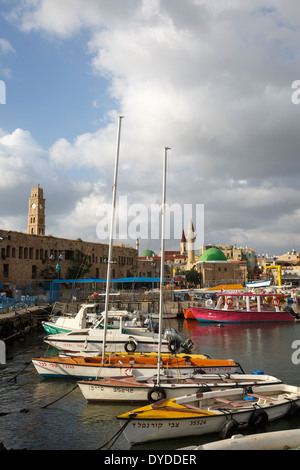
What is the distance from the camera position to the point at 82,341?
A: 69.8 ft

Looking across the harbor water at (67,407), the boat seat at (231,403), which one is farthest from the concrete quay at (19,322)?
the boat seat at (231,403)

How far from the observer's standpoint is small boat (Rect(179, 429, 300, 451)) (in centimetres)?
938

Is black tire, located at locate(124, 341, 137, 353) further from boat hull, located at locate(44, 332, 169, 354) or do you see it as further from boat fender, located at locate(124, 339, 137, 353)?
boat hull, located at locate(44, 332, 169, 354)

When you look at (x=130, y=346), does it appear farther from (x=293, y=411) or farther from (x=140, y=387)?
(x=293, y=411)

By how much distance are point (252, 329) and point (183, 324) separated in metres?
7.85

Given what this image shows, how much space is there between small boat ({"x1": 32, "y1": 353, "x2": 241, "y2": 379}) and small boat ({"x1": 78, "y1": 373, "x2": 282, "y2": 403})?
149 cm

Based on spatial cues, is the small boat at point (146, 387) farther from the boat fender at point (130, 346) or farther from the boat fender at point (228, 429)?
the boat fender at point (130, 346)

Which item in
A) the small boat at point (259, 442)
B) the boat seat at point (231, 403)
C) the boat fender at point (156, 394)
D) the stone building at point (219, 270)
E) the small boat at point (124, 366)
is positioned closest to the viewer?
the small boat at point (259, 442)

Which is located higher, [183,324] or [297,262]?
[297,262]

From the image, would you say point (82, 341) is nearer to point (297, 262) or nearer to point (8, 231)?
point (8, 231)

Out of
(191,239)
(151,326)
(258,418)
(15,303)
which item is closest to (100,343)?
(151,326)

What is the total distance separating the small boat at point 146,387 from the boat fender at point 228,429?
2102mm

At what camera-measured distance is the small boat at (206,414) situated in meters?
10.9
